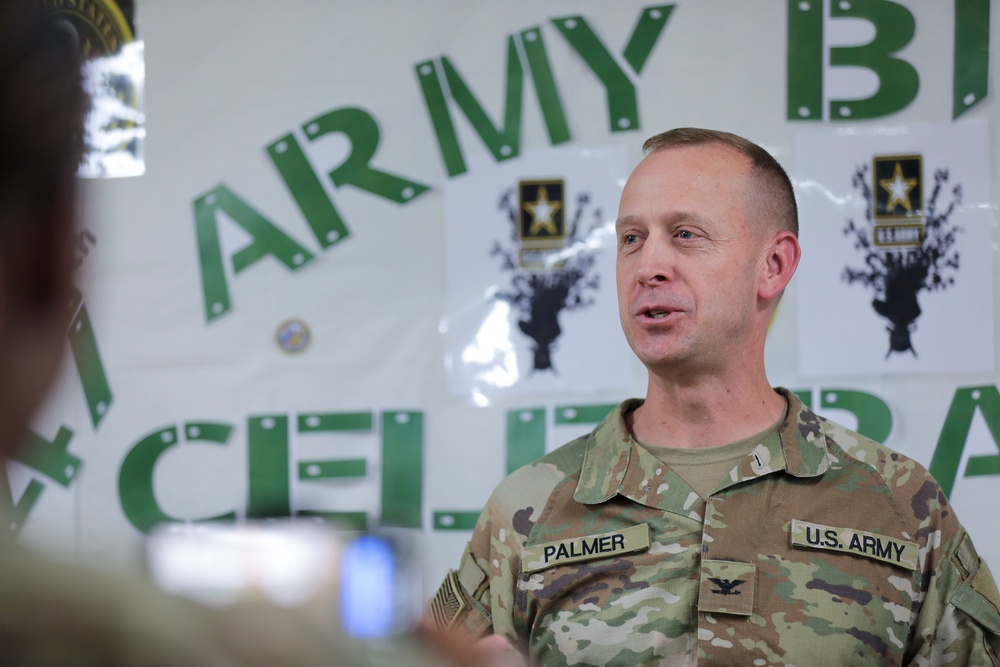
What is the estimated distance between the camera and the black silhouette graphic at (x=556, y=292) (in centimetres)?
263

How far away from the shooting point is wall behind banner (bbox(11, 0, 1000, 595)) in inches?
100

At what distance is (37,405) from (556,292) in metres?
2.23

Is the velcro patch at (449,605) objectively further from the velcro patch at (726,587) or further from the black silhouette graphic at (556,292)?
A: the black silhouette graphic at (556,292)

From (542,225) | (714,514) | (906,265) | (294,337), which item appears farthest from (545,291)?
(714,514)

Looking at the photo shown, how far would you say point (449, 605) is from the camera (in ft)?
6.37

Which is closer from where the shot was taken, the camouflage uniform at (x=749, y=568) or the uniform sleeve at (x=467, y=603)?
the camouflage uniform at (x=749, y=568)

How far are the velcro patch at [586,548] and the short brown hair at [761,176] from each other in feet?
2.07

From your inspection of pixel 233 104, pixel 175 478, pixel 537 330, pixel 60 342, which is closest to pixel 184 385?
pixel 175 478

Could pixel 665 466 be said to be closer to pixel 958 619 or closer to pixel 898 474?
pixel 898 474

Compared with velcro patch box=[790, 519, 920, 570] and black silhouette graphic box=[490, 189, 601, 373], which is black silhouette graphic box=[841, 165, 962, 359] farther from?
velcro patch box=[790, 519, 920, 570]

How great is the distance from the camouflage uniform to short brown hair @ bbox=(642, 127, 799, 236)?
0.37 m

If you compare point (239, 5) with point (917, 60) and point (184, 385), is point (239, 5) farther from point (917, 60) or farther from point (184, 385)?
point (917, 60)

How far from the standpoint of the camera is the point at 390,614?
0.46 m

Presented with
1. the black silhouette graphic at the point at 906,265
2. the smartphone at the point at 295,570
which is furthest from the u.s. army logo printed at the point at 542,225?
the smartphone at the point at 295,570
